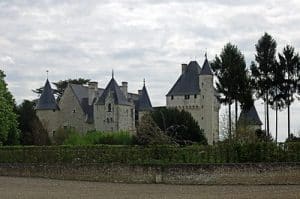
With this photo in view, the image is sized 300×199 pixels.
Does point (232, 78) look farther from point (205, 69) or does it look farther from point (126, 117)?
point (126, 117)

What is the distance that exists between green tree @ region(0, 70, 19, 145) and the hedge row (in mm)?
20358

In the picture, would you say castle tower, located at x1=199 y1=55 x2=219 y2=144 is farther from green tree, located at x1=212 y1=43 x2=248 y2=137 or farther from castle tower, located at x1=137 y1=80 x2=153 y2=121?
green tree, located at x1=212 y1=43 x2=248 y2=137

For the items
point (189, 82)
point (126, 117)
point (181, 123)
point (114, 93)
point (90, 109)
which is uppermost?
point (189, 82)

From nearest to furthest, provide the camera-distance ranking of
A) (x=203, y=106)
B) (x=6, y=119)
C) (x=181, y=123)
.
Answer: (x=6, y=119) → (x=181, y=123) → (x=203, y=106)

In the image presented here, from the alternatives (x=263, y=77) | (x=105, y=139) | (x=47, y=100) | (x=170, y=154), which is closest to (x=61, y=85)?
(x=47, y=100)

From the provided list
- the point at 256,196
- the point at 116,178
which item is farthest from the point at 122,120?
the point at 256,196

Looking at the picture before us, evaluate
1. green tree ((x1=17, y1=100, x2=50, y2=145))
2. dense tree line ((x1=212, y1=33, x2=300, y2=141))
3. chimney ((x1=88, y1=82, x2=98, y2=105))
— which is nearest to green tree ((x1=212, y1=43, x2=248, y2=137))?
dense tree line ((x1=212, y1=33, x2=300, y2=141))

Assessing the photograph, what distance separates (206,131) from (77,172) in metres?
55.4

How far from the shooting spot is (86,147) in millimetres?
40781

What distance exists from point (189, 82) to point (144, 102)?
39.5 feet

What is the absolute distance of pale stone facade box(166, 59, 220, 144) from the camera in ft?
296

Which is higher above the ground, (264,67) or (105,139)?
(264,67)

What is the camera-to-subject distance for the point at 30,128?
7762 centimetres

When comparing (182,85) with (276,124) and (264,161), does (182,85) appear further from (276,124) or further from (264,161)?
(264,161)
